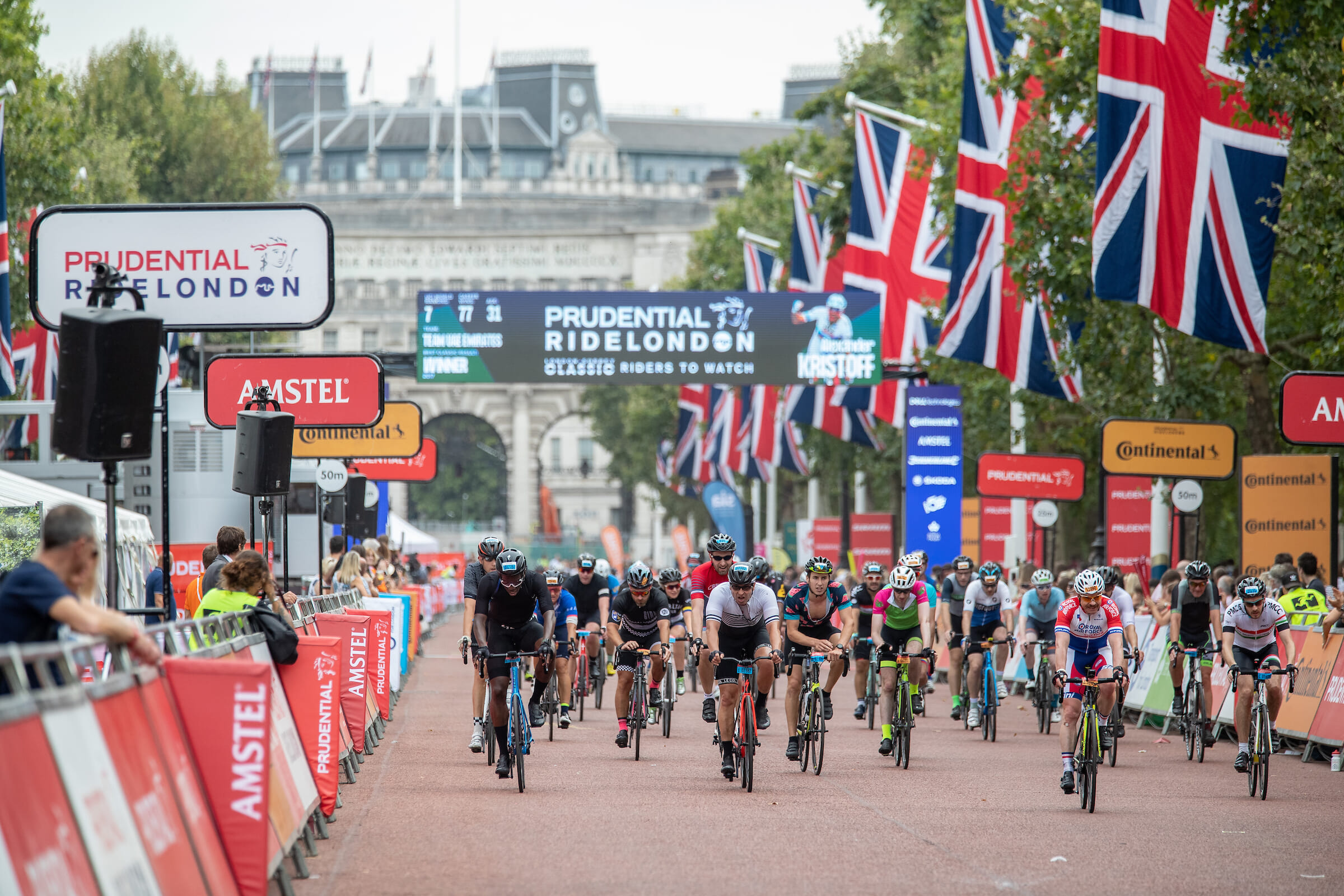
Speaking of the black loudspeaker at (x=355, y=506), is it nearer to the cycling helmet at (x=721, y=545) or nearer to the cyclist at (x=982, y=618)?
the cyclist at (x=982, y=618)

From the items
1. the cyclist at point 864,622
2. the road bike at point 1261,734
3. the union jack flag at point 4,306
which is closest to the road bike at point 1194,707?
the road bike at point 1261,734

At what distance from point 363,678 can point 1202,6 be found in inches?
343

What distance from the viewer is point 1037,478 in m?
29.7

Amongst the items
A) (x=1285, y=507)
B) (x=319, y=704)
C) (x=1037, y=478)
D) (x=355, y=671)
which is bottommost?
(x=355, y=671)

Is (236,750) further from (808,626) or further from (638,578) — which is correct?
(638,578)

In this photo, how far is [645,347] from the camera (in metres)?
32.5

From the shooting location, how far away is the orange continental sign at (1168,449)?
2303cm

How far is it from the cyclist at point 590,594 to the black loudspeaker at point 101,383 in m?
11.3

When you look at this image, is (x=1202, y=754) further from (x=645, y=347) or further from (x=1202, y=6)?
(x=645, y=347)

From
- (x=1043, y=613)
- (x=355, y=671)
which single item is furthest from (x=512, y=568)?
(x=1043, y=613)

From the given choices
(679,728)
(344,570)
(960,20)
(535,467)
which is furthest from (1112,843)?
(535,467)

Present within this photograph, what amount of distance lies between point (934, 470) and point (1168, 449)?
1019 centimetres

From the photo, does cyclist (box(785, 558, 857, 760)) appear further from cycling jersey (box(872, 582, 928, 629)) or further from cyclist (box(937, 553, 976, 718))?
cyclist (box(937, 553, 976, 718))

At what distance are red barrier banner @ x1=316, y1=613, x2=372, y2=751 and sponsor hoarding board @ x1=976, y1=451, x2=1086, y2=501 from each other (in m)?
15.5
